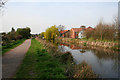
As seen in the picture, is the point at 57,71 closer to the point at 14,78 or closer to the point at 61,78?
the point at 61,78

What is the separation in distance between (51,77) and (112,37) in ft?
64.6

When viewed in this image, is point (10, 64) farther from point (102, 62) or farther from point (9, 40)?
point (9, 40)

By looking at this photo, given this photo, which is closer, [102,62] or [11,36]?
[102,62]

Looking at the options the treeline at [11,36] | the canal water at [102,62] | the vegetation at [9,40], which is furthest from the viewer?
the treeline at [11,36]

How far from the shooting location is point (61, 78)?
482 cm

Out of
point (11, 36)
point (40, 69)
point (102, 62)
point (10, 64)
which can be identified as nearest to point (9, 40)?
point (11, 36)

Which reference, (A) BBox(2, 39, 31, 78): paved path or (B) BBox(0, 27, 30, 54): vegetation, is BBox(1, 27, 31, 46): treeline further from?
(A) BBox(2, 39, 31, 78): paved path

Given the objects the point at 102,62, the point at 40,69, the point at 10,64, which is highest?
the point at 10,64

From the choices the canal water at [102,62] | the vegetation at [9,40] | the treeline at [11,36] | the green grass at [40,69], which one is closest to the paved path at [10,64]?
the green grass at [40,69]

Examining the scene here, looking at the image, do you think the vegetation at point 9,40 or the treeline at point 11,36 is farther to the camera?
the treeline at point 11,36

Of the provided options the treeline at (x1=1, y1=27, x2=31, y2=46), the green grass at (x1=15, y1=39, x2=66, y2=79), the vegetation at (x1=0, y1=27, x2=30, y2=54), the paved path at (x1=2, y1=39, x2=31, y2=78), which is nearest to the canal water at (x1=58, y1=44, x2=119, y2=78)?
the green grass at (x1=15, y1=39, x2=66, y2=79)

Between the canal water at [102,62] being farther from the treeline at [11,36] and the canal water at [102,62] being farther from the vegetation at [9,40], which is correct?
the treeline at [11,36]

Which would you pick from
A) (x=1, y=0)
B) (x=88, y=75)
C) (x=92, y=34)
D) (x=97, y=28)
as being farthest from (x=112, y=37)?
(x=1, y=0)

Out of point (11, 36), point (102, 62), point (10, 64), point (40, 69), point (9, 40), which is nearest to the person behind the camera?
point (40, 69)
